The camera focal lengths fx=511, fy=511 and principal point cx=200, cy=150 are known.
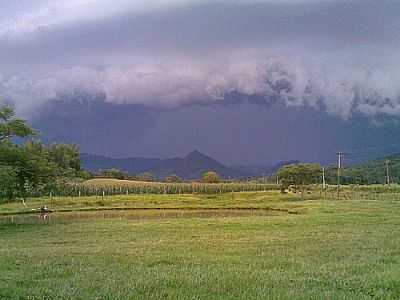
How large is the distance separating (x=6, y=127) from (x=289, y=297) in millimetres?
39932

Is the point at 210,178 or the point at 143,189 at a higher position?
the point at 210,178

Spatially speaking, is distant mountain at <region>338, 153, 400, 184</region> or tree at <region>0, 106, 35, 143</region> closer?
tree at <region>0, 106, 35, 143</region>

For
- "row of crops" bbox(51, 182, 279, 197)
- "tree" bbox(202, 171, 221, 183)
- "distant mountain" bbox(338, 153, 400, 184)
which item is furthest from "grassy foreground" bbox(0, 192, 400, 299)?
"tree" bbox(202, 171, 221, 183)

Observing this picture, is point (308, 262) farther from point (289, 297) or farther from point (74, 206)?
point (74, 206)

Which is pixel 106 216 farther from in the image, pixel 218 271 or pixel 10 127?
pixel 218 271

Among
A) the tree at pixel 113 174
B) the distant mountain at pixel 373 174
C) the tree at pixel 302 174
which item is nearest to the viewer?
the tree at pixel 302 174

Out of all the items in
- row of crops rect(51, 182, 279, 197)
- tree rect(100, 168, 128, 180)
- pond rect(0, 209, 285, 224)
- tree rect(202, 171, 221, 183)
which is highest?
tree rect(100, 168, 128, 180)

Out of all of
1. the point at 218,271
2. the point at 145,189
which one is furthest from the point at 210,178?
the point at 218,271

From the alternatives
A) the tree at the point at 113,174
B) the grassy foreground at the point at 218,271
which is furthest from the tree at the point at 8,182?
the tree at the point at 113,174

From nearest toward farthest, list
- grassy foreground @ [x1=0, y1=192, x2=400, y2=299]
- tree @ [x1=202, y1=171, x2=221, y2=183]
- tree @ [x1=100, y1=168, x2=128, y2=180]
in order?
grassy foreground @ [x1=0, y1=192, x2=400, y2=299] < tree @ [x1=202, y1=171, x2=221, y2=183] < tree @ [x1=100, y1=168, x2=128, y2=180]

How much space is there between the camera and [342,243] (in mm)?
22375

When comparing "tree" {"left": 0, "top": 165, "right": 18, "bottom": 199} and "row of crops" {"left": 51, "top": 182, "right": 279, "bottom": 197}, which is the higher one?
"tree" {"left": 0, "top": 165, "right": 18, "bottom": 199}

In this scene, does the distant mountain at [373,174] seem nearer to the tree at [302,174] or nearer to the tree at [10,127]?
the tree at [302,174]

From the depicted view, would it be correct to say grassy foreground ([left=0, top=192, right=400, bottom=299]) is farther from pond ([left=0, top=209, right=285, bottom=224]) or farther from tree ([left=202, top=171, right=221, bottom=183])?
tree ([left=202, top=171, right=221, bottom=183])
